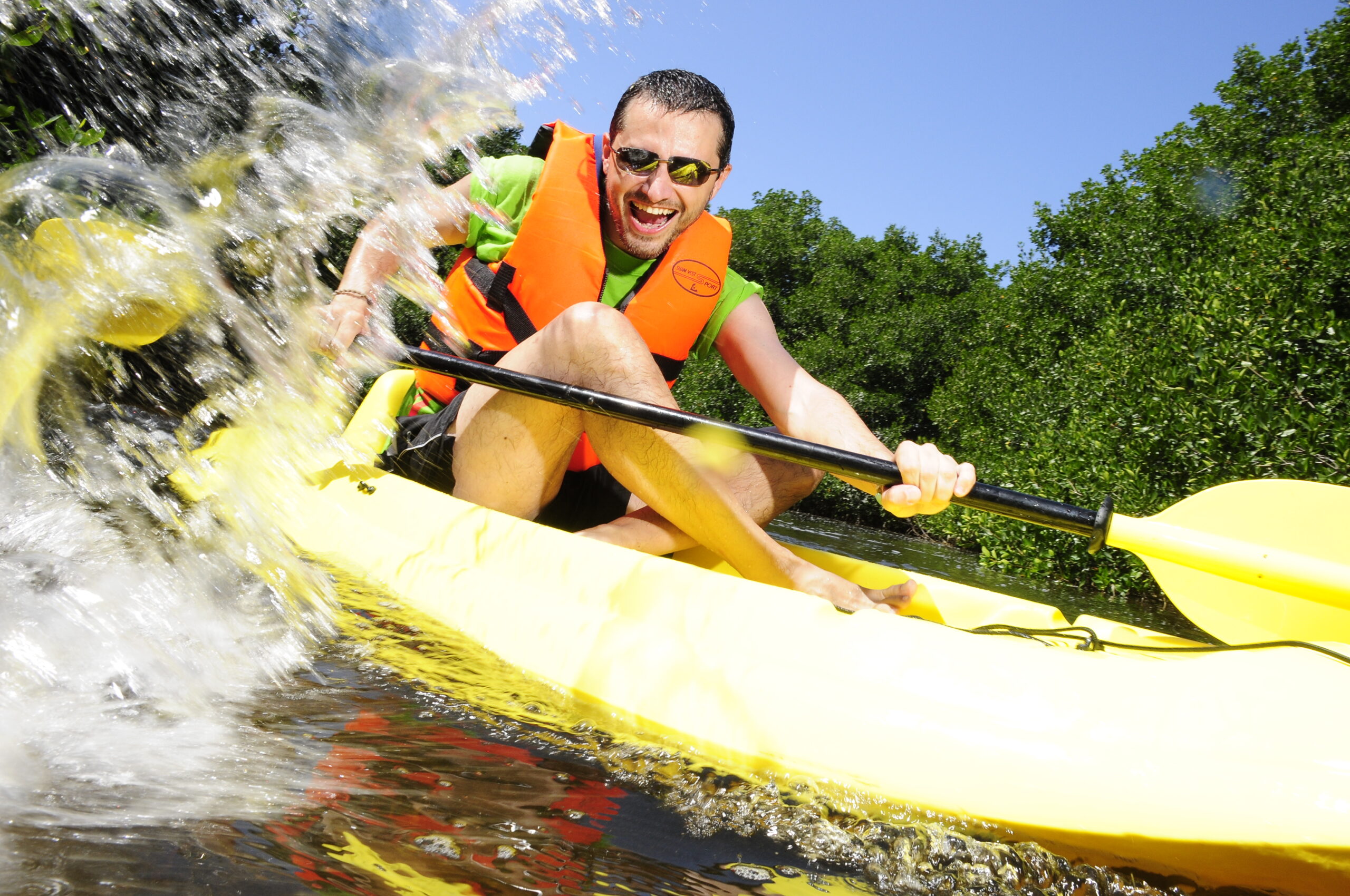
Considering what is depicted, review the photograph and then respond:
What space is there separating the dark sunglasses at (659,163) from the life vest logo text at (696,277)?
7.8 inches

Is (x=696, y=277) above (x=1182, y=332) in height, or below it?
below

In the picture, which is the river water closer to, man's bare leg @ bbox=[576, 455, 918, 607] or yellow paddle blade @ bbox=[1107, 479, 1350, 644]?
man's bare leg @ bbox=[576, 455, 918, 607]

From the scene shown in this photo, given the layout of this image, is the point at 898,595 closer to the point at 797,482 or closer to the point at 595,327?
the point at 797,482

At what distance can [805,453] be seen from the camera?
1691mm

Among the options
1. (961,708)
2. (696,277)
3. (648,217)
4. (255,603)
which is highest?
(648,217)

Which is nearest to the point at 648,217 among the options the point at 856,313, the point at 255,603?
the point at 255,603

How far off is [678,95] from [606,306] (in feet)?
2.10

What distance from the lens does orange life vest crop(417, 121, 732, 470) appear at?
2133 mm

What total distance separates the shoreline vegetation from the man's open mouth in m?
0.58

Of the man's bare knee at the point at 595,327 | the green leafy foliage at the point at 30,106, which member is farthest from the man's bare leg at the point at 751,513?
the green leafy foliage at the point at 30,106

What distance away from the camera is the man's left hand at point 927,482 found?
1600 millimetres

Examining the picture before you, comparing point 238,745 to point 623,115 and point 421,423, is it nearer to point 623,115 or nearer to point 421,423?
point 421,423

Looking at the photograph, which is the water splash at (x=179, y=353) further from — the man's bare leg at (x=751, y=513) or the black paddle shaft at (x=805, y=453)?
the man's bare leg at (x=751, y=513)

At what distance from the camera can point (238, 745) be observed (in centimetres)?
112
